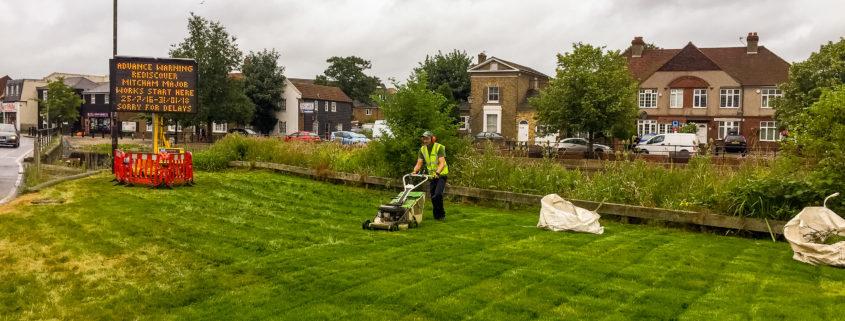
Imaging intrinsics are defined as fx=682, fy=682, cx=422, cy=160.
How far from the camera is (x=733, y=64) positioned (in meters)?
56.4

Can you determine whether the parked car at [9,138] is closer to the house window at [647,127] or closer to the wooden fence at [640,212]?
the wooden fence at [640,212]

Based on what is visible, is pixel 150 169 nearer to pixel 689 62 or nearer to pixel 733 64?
pixel 689 62

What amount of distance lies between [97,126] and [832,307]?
282 feet

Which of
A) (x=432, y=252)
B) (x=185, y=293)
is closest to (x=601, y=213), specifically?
(x=432, y=252)

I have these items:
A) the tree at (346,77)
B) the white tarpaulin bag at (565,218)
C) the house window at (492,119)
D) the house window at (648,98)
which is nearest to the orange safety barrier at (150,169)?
the white tarpaulin bag at (565,218)

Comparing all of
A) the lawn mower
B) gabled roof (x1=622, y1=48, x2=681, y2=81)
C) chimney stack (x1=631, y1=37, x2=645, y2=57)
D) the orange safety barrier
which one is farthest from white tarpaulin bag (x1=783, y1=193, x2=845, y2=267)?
chimney stack (x1=631, y1=37, x2=645, y2=57)

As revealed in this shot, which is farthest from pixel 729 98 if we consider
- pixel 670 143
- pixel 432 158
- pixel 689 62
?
pixel 432 158

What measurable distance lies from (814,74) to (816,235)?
36.9 meters

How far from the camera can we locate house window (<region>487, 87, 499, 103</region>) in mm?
58719

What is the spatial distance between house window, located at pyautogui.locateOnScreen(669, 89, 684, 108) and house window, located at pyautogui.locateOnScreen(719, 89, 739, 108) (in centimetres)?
291

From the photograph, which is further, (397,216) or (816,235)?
(397,216)

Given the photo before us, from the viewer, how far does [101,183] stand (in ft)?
57.6

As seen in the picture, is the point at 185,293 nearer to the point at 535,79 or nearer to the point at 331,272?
the point at 331,272

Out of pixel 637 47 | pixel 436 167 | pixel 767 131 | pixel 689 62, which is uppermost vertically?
pixel 637 47
